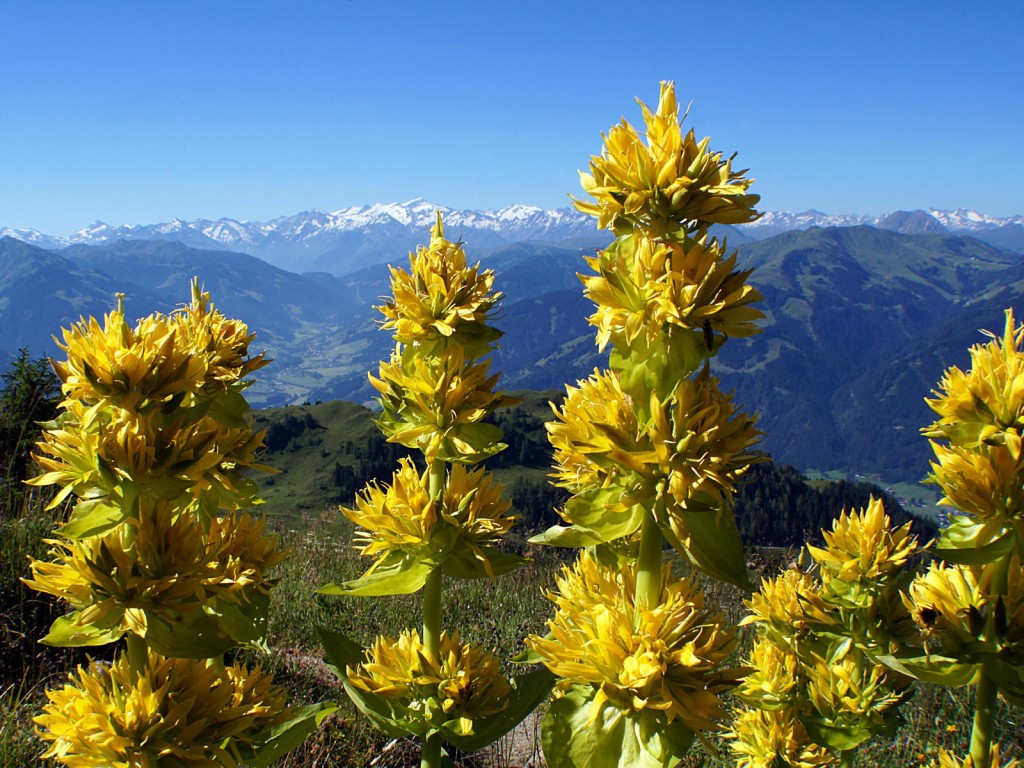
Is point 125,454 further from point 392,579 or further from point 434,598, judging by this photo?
point 434,598

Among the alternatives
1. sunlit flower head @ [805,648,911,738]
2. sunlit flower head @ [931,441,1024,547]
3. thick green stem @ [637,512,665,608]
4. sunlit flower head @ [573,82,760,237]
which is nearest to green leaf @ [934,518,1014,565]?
sunlit flower head @ [931,441,1024,547]

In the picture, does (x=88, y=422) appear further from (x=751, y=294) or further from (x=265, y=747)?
(x=751, y=294)

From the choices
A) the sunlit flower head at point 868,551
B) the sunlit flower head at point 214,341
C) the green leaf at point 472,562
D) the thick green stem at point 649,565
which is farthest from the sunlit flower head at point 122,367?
the sunlit flower head at point 868,551

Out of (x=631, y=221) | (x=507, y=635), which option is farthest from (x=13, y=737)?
(x=631, y=221)

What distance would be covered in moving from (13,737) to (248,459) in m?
2.72

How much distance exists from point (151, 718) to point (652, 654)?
1192 millimetres

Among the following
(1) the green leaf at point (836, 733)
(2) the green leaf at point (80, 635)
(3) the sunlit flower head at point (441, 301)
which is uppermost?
(3) the sunlit flower head at point (441, 301)

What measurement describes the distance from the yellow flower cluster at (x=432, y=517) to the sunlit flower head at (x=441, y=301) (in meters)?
0.42

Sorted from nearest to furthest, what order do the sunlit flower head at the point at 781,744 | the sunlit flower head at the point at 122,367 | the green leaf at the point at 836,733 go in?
the sunlit flower head at the point at 122,367 < the green leaf at the point at 836,733 < the sunlit flower head at the point at 781,744

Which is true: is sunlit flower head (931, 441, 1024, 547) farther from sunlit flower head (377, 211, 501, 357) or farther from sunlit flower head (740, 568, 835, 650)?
sunlit flower head (377, 211, 501, 357)

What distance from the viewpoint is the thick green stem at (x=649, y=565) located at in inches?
67.5

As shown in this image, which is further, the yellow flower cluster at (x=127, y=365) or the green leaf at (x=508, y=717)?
the green leaf at (x=508, y=717)

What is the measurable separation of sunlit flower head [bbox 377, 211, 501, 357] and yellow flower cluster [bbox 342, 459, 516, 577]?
1.39 feet

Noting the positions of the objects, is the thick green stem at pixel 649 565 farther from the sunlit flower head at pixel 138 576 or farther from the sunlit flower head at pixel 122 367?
the sunlit flower head at pixel 122 367
